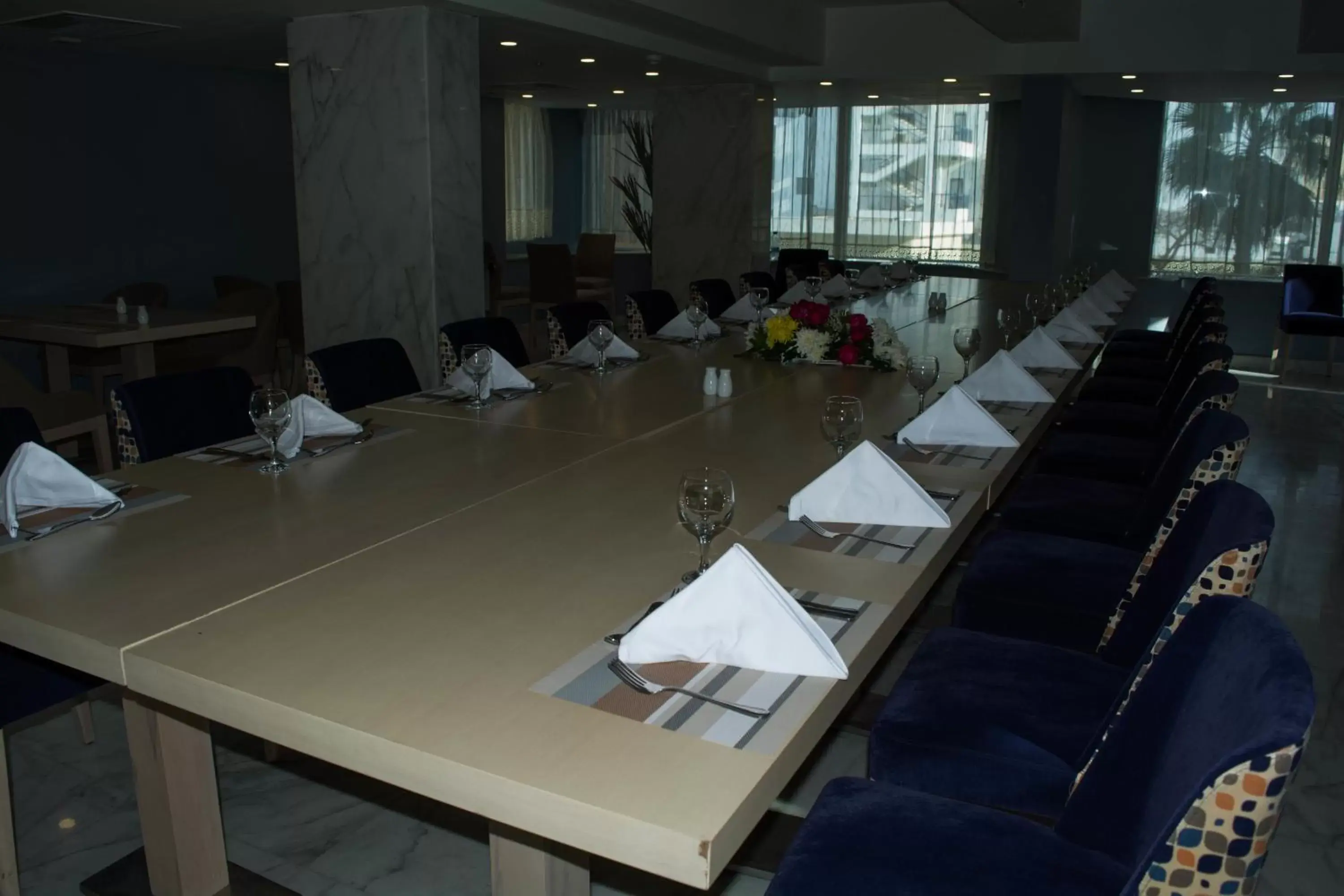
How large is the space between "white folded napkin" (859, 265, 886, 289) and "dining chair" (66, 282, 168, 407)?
403cm

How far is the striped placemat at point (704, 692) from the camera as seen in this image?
1.27 meters

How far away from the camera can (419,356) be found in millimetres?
5379

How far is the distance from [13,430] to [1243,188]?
10.2 metres

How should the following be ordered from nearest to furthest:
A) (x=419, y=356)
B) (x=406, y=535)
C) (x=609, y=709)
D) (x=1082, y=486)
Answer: (x=609, y=709) < (x=406, y=535) < (x=1082, y=486) < (x=419, y=356)

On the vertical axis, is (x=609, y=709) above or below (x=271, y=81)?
below

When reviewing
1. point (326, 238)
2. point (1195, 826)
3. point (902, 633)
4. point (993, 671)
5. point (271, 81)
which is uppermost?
point (271, 81)

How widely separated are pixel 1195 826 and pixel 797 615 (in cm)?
53

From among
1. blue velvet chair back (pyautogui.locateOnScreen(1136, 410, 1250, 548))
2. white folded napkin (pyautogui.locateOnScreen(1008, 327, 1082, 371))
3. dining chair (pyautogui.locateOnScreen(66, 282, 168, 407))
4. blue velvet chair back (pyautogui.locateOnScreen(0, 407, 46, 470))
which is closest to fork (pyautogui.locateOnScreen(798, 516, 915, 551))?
blue velvet chair back (pyautogui.locateOnScreen(1136, 410, 1250, 548))

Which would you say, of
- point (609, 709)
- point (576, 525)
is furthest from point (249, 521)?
point (609, 709)

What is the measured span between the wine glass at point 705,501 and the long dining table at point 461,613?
120 mm

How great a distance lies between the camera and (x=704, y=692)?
1.36m

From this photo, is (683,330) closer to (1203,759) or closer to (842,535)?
(842,535)

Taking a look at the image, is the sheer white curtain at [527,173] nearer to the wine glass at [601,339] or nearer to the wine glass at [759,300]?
the wine glass at [759,300]

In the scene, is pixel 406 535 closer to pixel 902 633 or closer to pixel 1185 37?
pixel 902 633
